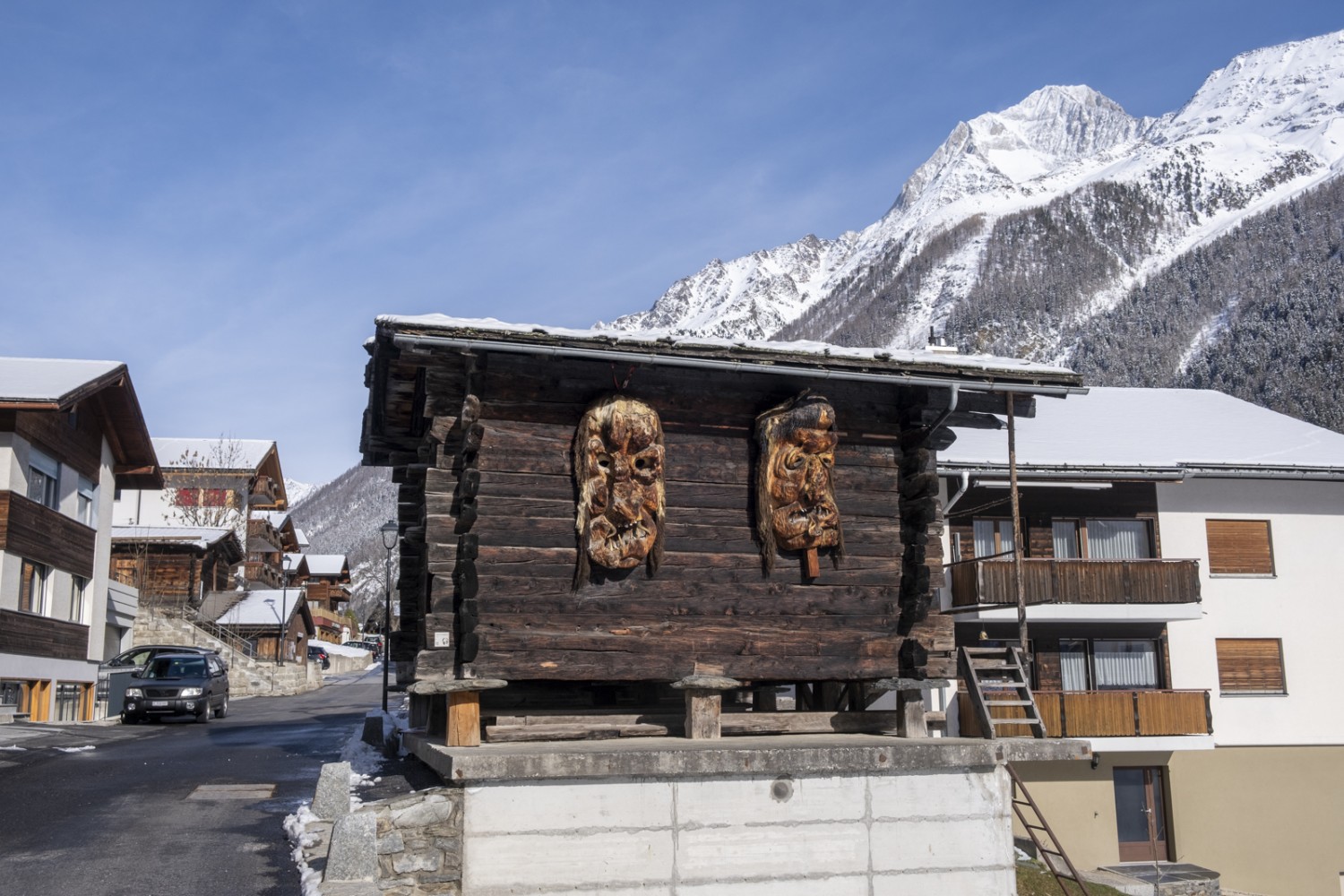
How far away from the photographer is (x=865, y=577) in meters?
12.8

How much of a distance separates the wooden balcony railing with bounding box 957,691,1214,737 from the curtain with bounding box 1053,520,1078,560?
3.28 metres

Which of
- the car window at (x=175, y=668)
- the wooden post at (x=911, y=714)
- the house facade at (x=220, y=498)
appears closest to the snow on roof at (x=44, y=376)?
the car window at (x=175, y=668)

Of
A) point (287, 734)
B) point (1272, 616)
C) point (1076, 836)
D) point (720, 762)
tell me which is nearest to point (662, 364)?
point (720, 762)

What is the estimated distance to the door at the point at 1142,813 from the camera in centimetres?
2594

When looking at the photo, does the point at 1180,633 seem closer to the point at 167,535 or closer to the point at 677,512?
the point at 677,512

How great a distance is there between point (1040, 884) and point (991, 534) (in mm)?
7771

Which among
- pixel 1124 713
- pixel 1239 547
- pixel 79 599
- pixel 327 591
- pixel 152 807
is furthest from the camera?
pixel 327 591

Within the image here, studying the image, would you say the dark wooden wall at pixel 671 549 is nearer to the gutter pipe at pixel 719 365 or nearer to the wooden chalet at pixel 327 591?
the gutter pipe at pixel 719 365

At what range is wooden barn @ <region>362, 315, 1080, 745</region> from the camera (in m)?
11.5

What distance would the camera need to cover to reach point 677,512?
1222 centimetres

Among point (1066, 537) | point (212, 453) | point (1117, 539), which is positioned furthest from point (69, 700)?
point (212, 453)

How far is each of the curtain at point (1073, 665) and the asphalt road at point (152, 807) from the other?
49.7 ft

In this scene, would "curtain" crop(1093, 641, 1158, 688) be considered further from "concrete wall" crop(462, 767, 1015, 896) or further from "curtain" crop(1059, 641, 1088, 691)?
"concrete wall" crop(462, 767, 1015, 896)

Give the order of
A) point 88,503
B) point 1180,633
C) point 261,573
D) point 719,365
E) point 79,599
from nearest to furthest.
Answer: point 719,365 → point 1180,633 → point 79,599 → point 88,503 → point 261,573
